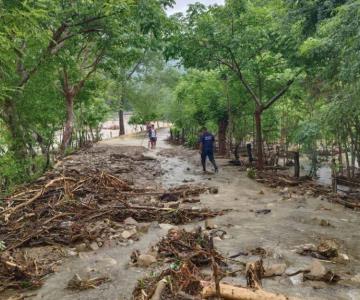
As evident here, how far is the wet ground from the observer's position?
18.6 ft

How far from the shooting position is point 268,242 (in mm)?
7680

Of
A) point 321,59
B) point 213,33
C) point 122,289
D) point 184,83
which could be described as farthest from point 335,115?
point 184,83

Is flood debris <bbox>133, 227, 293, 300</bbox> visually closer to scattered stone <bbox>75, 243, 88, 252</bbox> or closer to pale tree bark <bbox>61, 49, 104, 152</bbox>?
scattered stone <bbox>75, 243, 88, 252</bbox>

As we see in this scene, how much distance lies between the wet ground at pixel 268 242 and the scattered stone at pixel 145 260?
0.12m

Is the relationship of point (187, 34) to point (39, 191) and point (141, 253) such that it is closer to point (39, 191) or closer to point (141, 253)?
point (39, 191)

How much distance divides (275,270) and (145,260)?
199cm

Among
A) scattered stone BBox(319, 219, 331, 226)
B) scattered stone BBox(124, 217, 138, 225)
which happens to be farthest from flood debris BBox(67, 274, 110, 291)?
scattered stone BBox(319, 219, 331, 226)

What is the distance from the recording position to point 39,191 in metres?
10.5

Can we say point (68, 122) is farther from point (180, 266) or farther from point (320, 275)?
point (320, 275)

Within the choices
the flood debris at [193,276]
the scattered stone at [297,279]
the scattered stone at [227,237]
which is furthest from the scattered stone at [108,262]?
the scattered stone at [297,279]

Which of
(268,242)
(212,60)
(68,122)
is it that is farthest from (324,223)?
(68,122)

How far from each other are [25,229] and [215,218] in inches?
158

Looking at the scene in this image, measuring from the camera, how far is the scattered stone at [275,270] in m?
5.99

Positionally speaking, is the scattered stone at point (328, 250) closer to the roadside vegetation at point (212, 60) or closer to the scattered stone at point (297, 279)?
the scattered stone at point (297, 279)
